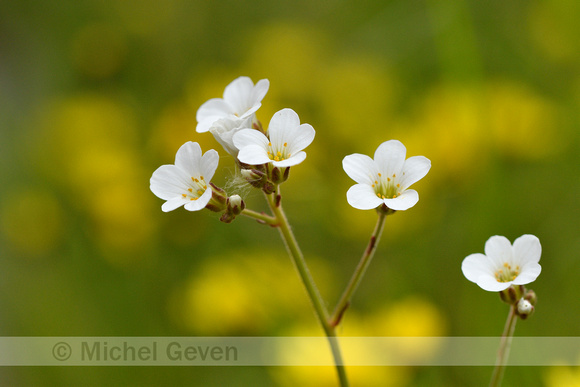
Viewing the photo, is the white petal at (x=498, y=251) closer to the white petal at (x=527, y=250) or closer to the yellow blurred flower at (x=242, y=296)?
the white petal at (x=527, y=250)

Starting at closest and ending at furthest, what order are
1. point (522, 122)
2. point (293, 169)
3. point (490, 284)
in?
point (490, 284), point (522, 122), point (293, 169)

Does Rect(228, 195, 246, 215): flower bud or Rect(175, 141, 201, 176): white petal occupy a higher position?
Rect(175, 141, 201, 176): white petal

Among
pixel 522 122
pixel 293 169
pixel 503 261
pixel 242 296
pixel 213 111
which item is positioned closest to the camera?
pixel 503 261

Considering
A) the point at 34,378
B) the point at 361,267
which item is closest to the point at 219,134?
the point at 361,267

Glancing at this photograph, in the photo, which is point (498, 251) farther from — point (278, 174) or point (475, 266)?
point (278, 174)

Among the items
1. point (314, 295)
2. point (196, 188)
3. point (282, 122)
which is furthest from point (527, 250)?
point (196, 188)

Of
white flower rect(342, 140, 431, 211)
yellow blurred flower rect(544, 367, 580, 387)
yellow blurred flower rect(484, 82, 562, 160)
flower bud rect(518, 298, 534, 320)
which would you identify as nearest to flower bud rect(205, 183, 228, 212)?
white flower rect(342, 140, 431, 211)

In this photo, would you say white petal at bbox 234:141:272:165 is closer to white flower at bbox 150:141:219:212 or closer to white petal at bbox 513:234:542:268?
white flower at bbox 150:141:219:212
